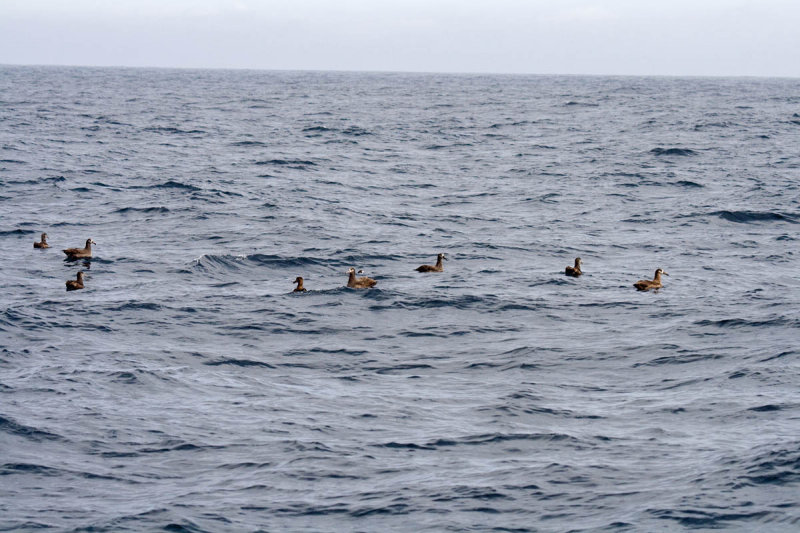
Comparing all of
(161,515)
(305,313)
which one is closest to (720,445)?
(161,515)

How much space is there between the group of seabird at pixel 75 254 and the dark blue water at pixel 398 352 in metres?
0.36

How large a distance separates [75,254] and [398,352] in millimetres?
11111

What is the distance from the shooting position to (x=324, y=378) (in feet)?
58.1

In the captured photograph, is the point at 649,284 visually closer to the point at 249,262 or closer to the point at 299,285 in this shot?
the point at 299,285

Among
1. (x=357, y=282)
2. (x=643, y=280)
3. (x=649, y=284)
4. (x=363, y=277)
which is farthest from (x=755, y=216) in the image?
(x=357, y=282)

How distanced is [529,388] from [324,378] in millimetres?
3445

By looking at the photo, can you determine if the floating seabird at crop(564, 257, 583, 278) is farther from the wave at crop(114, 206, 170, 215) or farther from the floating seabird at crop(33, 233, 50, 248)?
the wave at crop(114, 206, 170, 215)

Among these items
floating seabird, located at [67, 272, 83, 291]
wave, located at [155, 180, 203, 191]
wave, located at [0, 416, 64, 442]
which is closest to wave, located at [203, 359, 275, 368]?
wave, located at [0, 416, 64, 442]

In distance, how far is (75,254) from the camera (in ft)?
87.4

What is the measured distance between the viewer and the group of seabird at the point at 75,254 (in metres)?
23.6

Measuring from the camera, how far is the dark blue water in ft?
42.6

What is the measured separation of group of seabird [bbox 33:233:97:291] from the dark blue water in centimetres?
36

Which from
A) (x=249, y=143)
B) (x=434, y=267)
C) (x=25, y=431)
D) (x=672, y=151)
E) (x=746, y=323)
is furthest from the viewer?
(x=249, y=143)

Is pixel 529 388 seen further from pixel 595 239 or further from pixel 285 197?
pixel 285 197
